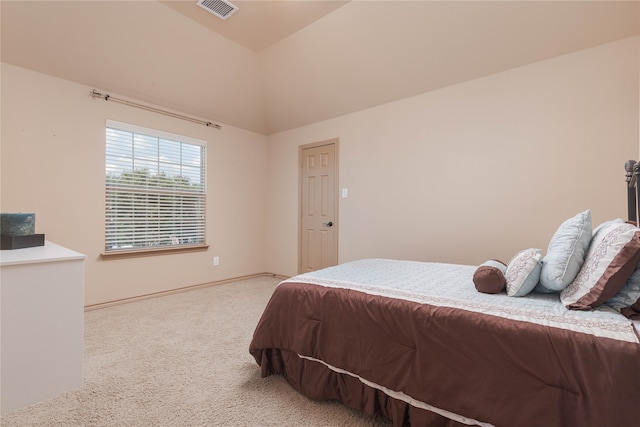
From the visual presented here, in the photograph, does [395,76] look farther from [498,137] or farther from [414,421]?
[414,421]

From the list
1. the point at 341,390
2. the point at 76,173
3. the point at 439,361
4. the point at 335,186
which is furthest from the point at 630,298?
the point at 76,173

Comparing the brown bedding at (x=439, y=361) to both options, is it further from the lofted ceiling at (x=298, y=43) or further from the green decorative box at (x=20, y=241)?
the lofted ceiling at (x=298, y=43)

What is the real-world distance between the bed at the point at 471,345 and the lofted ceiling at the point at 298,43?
1.43 m

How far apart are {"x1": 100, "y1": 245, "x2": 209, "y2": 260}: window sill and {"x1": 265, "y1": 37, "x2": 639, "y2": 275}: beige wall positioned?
198 centimetres

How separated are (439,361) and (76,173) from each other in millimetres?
3612

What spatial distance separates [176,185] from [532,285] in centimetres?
379

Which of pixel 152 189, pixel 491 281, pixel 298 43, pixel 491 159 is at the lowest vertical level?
pixel 491 281

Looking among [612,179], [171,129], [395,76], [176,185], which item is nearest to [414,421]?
[612,179]

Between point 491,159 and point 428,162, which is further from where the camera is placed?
point 428,162

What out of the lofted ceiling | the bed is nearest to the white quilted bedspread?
the bed

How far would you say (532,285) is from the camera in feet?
4.69

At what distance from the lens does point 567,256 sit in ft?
4.41

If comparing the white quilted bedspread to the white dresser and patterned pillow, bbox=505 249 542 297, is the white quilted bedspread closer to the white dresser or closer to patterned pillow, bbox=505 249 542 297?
patterned pillow, bbox=505 249 542 297

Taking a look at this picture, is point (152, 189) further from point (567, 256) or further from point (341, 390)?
point (567, 256)
